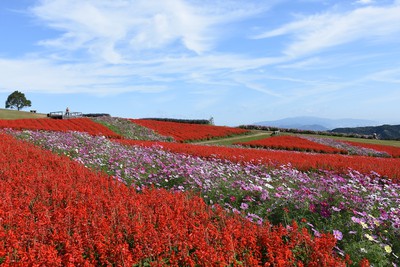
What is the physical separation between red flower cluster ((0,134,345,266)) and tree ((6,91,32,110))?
90103 millimetres

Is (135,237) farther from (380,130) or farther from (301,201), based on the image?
(380,130)

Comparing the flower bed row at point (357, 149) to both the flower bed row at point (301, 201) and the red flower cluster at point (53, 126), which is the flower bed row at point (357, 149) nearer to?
the red flower cluster at point (53, 126)

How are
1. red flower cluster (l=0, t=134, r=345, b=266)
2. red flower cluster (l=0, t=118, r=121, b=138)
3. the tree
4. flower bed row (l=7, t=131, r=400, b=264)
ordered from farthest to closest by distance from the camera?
the tree → red flower cluster (l=0, t=118, r=121, b=138) → flower bed row (l=7, t=131, r=400, b=264) → red flower cluster (l=0, t=134, r=345, b=266)

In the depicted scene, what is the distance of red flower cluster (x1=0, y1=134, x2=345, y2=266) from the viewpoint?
3898mm

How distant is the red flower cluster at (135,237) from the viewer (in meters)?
3.90

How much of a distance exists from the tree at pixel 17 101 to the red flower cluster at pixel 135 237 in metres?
90.1

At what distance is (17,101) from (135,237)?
93.0 meters

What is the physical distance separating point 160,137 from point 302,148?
38.2ft

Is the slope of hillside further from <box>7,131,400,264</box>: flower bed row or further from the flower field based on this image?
the flower field

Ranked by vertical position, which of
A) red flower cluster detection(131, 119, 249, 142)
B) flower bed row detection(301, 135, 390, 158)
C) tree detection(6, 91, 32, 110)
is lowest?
flower bed row detection(301, 135, 390, 158)

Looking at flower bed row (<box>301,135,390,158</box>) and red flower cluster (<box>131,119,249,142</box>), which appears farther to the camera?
red flower cluster (<box>131,119,249,142</box>)

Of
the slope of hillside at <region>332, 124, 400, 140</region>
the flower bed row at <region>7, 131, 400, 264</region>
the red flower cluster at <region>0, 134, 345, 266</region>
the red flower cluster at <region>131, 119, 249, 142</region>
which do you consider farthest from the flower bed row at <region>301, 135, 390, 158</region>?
the slope of hillside at <region>332, 124, 400, 140</region>

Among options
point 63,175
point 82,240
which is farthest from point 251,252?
point 63,175

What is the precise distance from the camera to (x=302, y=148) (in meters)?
29.2
